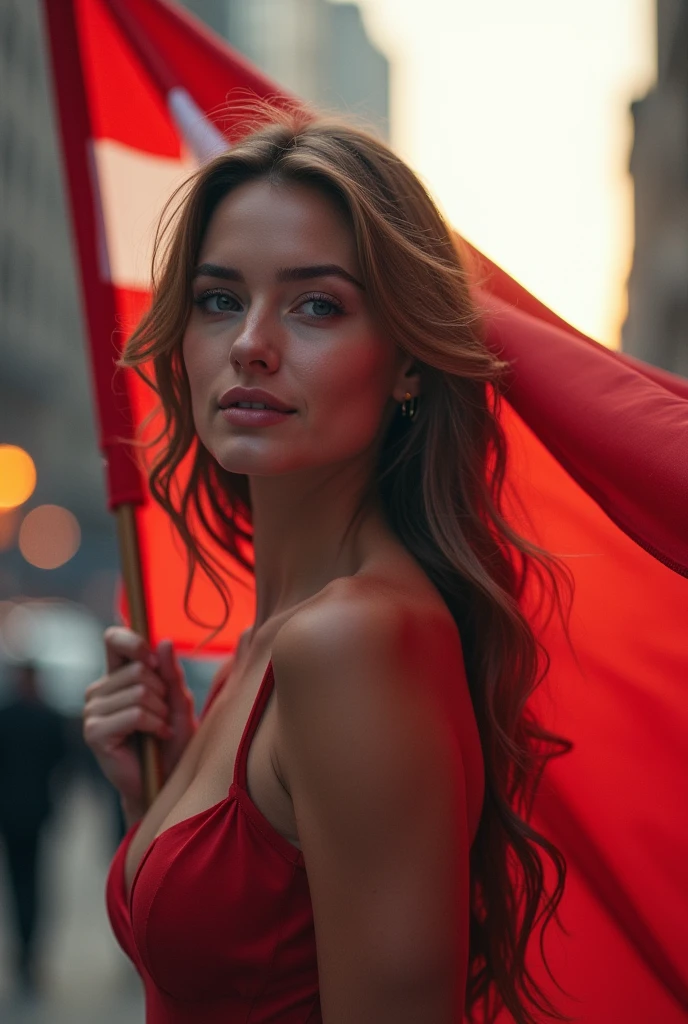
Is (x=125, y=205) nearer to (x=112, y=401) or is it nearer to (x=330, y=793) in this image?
(x=112, y=401)

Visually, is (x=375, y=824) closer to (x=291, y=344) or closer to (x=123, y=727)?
(x=291, y=344)

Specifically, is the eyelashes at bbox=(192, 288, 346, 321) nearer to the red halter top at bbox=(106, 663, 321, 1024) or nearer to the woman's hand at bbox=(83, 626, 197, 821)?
the red halter top at bbox=(106, 663, 321, 1024)

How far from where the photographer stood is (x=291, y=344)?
2.12 m

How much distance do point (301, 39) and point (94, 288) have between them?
12904 cm

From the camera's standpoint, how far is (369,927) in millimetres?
1703

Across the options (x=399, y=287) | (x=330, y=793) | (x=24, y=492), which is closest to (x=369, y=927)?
(x=330, y=793)

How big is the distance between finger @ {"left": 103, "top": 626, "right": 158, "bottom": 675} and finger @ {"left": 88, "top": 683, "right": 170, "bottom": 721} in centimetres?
8

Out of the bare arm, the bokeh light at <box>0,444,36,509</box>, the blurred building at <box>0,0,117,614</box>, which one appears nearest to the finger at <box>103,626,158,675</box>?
the bare arm

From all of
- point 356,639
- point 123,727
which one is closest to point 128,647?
point 123,727

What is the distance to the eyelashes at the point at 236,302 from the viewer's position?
2.14m

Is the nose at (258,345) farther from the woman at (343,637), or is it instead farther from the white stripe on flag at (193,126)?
the white stripe on flag at (193,126)

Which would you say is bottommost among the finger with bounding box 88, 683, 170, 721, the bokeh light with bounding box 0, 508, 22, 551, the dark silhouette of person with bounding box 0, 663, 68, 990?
the bokeh light with bounding box 0, 508, 22, 551

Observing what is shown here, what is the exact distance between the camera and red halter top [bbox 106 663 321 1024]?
1.90m

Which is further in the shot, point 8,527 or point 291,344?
point 8,527
